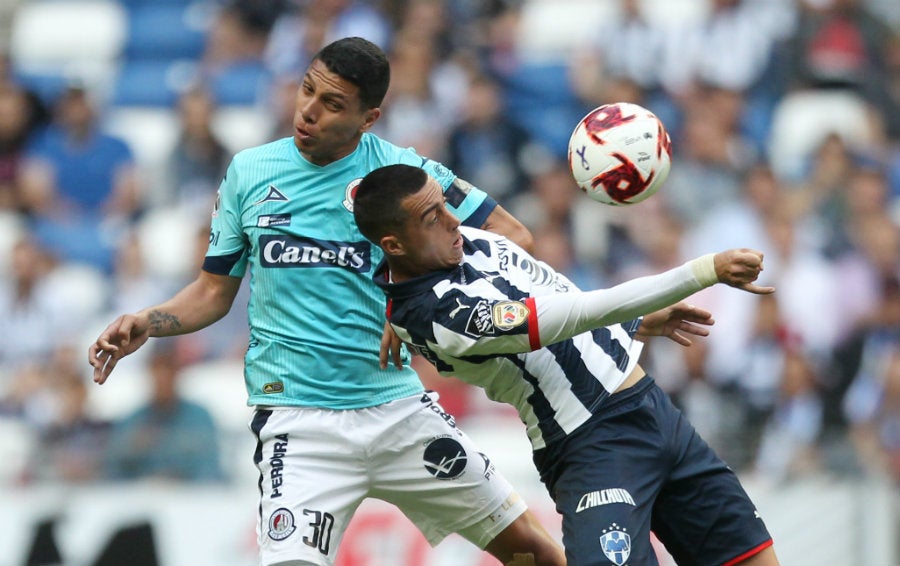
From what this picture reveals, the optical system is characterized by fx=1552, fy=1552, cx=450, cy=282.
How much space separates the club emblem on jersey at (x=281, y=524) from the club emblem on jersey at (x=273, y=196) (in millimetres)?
1347

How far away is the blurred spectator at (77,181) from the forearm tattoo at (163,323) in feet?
25.1

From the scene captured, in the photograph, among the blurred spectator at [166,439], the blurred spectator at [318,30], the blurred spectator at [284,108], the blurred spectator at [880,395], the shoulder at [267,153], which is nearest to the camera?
the shoulder at [267,153]

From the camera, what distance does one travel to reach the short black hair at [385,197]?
245 inches

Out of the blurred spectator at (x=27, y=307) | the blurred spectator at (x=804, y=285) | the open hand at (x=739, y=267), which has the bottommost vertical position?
the blurred spectator at (x=27, y=307)

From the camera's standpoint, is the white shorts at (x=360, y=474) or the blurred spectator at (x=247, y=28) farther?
the blurred spectator at (x=247, y=28)

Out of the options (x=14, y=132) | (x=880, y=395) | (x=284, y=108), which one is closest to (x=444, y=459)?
(x=880, y=395)

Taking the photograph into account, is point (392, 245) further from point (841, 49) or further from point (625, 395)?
point (841, 49)

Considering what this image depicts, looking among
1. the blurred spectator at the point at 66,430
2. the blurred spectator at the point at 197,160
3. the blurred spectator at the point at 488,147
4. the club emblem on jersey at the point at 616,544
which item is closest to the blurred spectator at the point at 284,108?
the blurred spectator at the point at 197,160

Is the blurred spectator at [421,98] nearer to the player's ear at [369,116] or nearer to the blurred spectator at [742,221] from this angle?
the blurred spectator at [742,221]

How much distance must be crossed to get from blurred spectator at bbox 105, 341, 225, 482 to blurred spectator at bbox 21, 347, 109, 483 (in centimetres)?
16

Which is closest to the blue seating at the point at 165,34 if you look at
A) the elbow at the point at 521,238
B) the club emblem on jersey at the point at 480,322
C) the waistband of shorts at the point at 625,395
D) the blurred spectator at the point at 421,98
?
the blurred spectator at the point at 421,98

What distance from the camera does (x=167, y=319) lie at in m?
6.93

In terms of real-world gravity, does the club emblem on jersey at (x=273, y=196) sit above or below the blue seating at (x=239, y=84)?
above

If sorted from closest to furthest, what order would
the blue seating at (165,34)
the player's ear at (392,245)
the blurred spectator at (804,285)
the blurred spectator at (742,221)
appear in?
the player's ear at (392,245)
the blurred spectator at (804,285)
the blurred spectator at (742,221)
the blue seating at (165,34)
